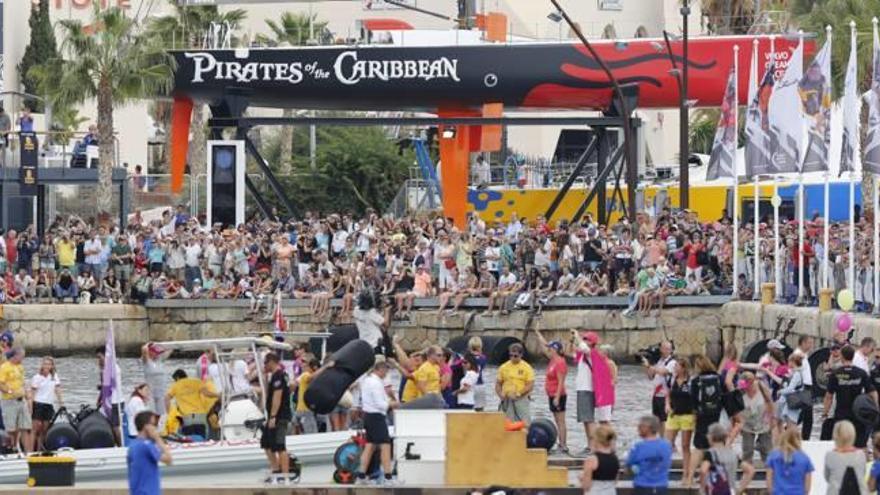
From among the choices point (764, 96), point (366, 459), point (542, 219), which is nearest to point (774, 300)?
point (764, 96)

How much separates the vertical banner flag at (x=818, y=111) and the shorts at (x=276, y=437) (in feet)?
47.9

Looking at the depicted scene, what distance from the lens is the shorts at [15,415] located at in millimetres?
26719

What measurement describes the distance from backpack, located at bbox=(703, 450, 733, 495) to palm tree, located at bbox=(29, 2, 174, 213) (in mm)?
32584

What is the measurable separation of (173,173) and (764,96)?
15368mm

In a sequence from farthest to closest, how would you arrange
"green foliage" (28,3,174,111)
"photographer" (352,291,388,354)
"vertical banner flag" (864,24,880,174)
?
1. "green foliage" (28,3,174,111)
2. "vertical banner flag" (864,24,880,174)
3. "photographer" (352,291,388,354)

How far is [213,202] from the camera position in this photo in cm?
4859

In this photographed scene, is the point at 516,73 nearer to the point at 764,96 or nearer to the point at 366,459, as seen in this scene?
the point at 764,96

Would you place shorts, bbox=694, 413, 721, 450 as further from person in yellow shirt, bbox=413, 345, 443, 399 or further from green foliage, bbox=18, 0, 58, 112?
green foliage, bbox=18, 0, 58, 112

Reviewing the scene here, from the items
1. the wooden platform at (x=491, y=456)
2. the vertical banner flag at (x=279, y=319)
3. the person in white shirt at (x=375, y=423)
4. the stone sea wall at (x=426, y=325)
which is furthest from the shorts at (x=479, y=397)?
the stone sea wall at (x=426, y=325)

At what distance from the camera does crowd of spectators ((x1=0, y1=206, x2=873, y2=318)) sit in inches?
1640

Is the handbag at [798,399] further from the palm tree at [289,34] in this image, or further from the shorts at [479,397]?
the palm tree at [289,34]


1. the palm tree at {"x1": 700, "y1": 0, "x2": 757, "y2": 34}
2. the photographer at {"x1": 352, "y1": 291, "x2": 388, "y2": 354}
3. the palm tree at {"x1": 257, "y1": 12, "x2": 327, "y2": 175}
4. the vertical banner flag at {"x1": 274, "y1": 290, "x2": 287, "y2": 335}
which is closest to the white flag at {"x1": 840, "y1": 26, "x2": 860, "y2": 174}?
the photographer at {"x1": 352, "y1": 291, "x2": 388, "y2": 354}

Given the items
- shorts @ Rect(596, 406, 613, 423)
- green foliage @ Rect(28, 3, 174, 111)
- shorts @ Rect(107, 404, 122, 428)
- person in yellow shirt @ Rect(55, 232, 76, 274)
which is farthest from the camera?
Answer: green foliage @ Rect(28, 3, 174, 111)

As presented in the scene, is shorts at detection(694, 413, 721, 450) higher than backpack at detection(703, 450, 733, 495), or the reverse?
shorts at detection(694, 413, 721, 450)
